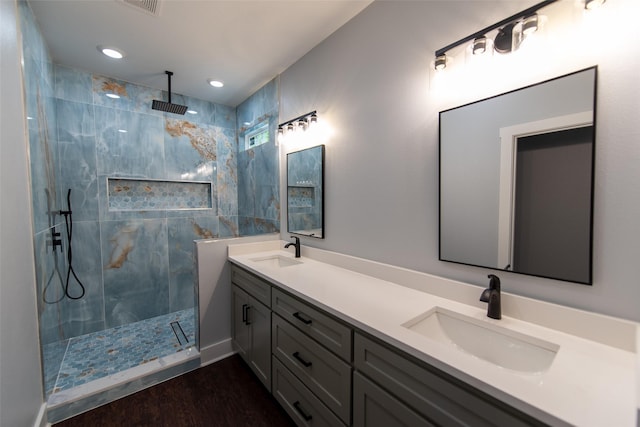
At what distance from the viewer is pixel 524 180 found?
1119 mm

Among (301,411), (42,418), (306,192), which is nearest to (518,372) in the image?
(301,411)

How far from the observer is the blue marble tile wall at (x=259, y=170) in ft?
9.27

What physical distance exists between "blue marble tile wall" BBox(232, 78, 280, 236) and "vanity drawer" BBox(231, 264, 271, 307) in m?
0.72

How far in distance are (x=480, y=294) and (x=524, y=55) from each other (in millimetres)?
1087

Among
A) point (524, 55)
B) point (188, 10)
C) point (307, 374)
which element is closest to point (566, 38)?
point (524, 55)

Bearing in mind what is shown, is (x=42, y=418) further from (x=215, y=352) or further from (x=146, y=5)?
(x=146, y=5)

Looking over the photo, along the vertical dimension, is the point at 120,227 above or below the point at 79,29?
below

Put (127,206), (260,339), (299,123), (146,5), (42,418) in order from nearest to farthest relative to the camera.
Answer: (42,418) → (146,5) → (260,339) → (299,123) → (127,206)

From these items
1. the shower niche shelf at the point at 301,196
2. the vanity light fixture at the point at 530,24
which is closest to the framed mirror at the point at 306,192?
the shower niche shelf at the point at 301,196

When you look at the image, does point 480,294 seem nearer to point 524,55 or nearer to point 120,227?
point 524,55

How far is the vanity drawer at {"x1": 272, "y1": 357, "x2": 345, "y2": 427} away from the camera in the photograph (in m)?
1.31

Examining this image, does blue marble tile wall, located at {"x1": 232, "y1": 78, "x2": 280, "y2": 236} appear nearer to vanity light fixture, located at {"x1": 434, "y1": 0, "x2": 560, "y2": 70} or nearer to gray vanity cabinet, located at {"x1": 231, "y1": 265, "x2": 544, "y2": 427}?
gray vanity cabinet, located at {"x1": 231, "y1": 265, "x2": 544, "y2": 427}

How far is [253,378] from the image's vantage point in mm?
2043

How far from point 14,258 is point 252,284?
1.22m
